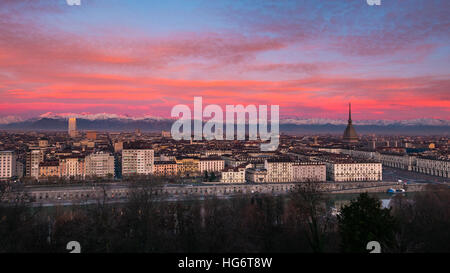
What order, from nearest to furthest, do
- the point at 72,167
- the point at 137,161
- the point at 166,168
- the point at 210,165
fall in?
1. the point at 72,167
2. the point at 137,161
3. the point at 166,168
4. the point at 210,165

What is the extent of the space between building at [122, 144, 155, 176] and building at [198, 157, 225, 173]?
8.89ft

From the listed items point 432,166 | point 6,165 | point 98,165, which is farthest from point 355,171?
point 6,165

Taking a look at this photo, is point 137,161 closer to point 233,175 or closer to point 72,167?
point 72,167

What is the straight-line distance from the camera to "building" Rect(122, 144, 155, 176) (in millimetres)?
18828

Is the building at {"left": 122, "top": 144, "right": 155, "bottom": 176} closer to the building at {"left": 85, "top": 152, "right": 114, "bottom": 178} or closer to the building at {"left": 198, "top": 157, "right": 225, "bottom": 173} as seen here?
the building at {"left": 85, "top": 152, "right": 114, "bottom": 178}

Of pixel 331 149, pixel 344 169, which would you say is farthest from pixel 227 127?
pixel 344 169

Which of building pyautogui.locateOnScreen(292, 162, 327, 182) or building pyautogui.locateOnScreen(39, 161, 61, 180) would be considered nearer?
building pyautogui.locateOnScreen(39, 161, 61, 180)

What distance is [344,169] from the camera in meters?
18.2

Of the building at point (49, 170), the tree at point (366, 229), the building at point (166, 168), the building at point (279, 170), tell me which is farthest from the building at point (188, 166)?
the tree at point (366, 229)

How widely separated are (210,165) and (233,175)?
4.13 m

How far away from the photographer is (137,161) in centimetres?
1889

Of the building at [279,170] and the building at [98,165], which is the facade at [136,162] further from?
the building at [279,170]

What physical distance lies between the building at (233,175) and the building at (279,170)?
1387 millimetres

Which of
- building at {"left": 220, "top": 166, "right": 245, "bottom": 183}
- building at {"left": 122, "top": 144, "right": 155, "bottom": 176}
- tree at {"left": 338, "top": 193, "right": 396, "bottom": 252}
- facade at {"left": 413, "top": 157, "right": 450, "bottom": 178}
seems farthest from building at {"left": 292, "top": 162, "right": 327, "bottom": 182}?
tree at {"left": 338, "top": 193, "right": 396, "bottom": 252}
